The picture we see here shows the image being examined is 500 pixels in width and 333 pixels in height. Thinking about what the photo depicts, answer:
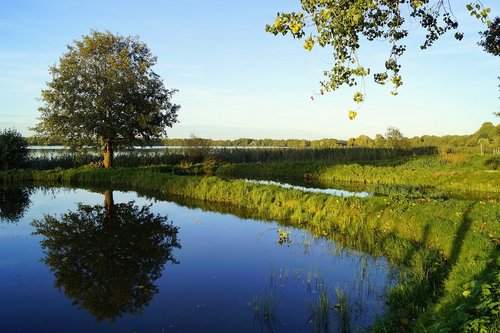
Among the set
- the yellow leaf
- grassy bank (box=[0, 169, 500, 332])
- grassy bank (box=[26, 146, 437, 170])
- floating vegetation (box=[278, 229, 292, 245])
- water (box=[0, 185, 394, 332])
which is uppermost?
the yellow leaf

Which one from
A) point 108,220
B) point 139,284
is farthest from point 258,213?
point 139,284

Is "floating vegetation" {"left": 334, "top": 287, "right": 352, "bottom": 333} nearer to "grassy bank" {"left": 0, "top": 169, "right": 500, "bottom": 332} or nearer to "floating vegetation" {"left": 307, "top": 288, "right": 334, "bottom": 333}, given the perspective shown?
"floating vegetation" {"left": 307, "top": 288, "right": 334, "bottom": 333}

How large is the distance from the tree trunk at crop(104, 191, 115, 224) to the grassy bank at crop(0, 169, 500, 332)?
4.01 m

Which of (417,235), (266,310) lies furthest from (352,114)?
(417,235)

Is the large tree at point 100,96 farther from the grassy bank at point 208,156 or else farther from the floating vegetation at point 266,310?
the floating vegetation at point 266,310

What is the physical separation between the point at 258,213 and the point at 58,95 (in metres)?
21.6

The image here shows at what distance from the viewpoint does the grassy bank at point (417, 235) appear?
20.7 ft

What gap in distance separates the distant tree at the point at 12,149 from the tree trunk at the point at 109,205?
1367 cm

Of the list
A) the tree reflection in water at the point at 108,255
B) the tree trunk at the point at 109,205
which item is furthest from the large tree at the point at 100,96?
the tree reflection in water at the point at 108,255

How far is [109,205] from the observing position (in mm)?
20891

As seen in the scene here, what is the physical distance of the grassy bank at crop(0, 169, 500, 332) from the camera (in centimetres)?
632

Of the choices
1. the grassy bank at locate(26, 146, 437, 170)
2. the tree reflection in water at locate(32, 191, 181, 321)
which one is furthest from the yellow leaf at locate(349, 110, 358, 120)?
the grassy bank at locate(26, 146, 437, 170)

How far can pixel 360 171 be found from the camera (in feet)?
116

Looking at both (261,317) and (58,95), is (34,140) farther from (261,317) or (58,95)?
(261,317)
